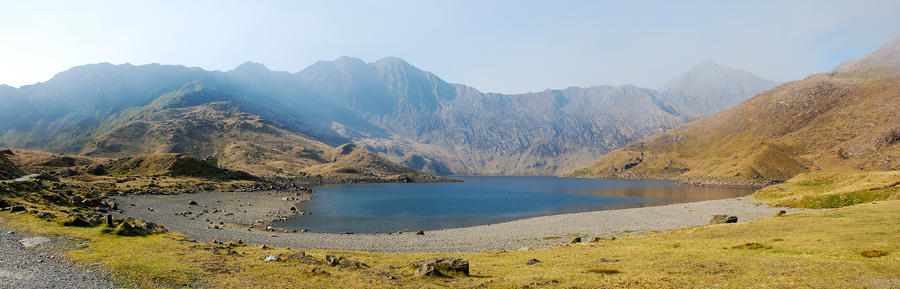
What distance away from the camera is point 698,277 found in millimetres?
18266

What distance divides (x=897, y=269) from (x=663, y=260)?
A: 9.57 meters

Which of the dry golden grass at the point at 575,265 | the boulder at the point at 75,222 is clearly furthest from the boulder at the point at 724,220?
the boulder at the point at 75,222

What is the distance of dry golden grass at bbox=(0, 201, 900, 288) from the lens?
17656mm

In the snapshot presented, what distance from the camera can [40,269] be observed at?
18.6 metres

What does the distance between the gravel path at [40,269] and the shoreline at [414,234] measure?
2001cm

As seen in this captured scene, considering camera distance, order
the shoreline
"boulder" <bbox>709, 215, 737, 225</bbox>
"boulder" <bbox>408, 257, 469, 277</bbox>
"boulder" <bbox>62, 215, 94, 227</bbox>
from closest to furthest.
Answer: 1. "boulder" <bbox>408, 257, 469, 277</bbox>
2. "boulder" <bbox>62, 215, 94, 227</bbox>
3. the shoreline
4. "boulder" <bbox>709, 215, 737, 225</bbox>

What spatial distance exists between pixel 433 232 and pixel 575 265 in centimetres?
4038

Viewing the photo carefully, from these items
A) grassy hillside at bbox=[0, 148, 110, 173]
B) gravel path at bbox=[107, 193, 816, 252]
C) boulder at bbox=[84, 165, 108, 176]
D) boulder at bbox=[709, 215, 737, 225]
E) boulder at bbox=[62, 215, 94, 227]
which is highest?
grassy hillside at bbox=[0, 148, 110, 173]

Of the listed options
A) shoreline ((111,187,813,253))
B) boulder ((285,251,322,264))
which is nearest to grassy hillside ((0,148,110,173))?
shoreline ((111,187,813,253))

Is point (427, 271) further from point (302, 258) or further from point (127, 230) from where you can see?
point (127, 230)

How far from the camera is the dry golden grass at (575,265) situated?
1766cm

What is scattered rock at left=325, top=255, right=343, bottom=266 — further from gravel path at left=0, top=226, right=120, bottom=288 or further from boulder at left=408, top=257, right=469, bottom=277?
gravel path at left=0, top=226, right=120, bottom=288

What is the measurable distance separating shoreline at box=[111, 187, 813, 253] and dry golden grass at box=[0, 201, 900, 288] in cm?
1602

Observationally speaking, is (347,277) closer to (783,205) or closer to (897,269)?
(897,269)
